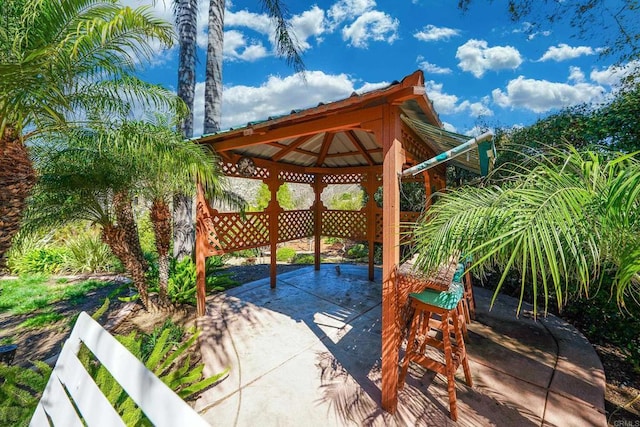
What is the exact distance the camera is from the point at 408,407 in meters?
2.29

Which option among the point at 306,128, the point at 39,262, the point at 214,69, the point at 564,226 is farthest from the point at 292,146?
the point at 39,262

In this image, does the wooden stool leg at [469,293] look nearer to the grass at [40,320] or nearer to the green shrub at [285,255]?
the green shrub at [285,255]

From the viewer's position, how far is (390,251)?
231 cm

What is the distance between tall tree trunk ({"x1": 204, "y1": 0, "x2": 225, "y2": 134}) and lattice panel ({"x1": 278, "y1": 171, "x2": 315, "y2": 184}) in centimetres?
192

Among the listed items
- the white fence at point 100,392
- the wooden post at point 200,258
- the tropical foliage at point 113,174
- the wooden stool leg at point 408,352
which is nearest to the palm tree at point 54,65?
the tropical foliage at point 113,174

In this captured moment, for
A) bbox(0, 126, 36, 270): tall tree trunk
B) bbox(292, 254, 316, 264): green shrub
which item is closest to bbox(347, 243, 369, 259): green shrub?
bbox(292, 254, 316, 264): green shrub

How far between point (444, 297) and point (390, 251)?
0.64 metres

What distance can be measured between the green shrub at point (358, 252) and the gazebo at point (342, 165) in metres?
2.33

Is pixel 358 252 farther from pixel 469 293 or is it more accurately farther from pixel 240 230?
pixel 469 293

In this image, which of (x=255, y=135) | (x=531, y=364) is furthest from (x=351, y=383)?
(x=255, y=135)

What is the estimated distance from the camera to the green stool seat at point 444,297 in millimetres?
2254

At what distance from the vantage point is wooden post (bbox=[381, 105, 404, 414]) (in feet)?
7.37

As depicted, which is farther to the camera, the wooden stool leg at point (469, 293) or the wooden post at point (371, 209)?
the wooden post at point (371, 209)

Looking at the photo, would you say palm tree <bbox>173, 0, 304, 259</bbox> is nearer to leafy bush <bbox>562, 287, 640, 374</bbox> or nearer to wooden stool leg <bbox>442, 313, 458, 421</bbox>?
wooden stool leg <bbox>442, 313, 458, 421</bbox>
